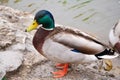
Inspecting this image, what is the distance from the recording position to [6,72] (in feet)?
13.8

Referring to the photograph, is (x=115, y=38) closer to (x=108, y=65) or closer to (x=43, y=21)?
(x=108, y=65)

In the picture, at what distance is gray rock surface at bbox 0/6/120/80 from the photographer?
4.33 meters

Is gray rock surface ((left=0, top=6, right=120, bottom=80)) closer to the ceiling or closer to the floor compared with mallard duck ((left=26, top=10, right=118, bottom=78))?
closer to the floor

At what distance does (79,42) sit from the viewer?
4.23 m

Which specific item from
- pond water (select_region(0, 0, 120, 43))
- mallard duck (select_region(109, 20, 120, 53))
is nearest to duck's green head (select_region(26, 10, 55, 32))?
mallard duck (select_region(109, 20, 120, 53))

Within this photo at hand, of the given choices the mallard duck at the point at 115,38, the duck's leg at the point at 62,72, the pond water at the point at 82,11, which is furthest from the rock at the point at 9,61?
the pond water at the point at 82,11

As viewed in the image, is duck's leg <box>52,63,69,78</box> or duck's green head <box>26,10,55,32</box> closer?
duck's green head <box>26,10,55,32</box>

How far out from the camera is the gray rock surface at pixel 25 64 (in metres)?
4.33

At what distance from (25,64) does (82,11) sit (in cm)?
258

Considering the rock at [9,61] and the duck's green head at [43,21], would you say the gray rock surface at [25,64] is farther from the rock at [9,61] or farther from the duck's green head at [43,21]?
the duck's green head at [43,21]

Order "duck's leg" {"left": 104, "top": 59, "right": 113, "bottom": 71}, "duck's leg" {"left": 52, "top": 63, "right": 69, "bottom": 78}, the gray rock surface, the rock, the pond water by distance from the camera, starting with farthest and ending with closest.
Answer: the pond water, "duck's leg" {"left": 104, "top": 59, "right": 113, "bottom": 71}, "duck's leg" {"left": 52, "top": 63, "right": 69, "bottom": 78}, the gray rock surface, the rock

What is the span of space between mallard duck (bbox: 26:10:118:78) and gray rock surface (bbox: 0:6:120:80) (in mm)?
266

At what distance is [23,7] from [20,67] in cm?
276

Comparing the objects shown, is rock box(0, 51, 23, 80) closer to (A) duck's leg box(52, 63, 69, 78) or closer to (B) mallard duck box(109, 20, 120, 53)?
(A) duck's leg box(52, 63, 69, 78)
